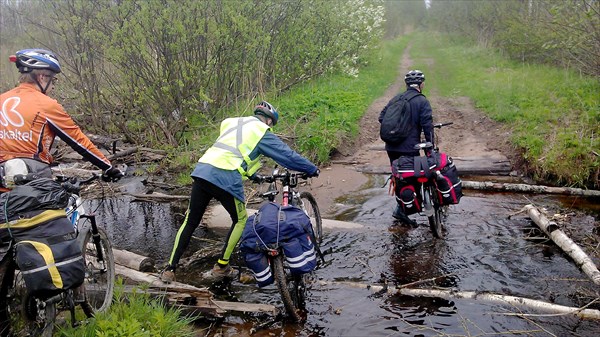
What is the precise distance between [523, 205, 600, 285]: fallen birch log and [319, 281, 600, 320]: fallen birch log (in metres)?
0.66

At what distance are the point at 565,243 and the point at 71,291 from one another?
5606 mm

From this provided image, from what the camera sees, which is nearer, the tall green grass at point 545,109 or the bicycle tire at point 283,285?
the bicycle tire at point 283,285

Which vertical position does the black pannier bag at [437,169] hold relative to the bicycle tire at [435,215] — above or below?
above

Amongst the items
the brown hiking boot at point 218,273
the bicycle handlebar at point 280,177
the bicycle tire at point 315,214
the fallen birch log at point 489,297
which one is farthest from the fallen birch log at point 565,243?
the brown hiking boot at point 218,273

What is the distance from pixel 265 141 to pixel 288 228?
3.51 feet

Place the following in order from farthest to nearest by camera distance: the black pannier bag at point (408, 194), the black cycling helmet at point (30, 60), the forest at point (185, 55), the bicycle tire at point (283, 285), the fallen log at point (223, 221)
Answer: the forest at point (185, 55) < the fallen log at point (223, 221) < the black pannier bag at point (408, 194) < the bicycle tire at point (283, 285) < the black cycling helmet at point (30, 60)

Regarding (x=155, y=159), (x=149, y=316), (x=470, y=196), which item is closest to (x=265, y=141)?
(x=149, y=316)

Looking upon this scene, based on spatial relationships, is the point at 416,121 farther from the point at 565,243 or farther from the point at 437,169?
the point at 565,243

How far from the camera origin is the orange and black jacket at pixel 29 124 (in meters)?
3.88

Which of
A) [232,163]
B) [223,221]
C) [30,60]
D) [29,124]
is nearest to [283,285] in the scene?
[232,163]

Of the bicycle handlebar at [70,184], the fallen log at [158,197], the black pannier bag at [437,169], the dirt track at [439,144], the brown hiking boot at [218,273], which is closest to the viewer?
the bicycle handlebar at [70,184]

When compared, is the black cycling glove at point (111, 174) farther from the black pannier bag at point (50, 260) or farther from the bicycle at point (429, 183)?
the bicycle at point (429, 183)

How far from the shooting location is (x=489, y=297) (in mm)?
4875

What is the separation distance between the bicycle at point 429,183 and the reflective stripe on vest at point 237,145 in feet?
8.01
